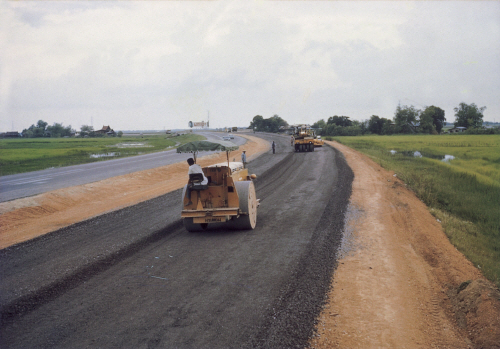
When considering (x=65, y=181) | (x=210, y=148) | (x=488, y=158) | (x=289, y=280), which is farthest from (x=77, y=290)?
(x=488, y=158)

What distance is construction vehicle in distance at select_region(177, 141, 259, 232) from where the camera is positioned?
9977 mm

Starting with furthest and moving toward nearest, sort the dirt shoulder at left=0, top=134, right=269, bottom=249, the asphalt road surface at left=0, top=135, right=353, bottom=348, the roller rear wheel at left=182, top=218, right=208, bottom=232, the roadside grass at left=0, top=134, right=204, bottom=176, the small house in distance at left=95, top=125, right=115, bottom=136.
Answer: the small house in distance at left=95, top=125, right=115, bottom=136 < the roadside grass at left=0, top=134, right=204, bottom=176 < the dirt shoulder at left=0, top=134, right=269, bottom=249 < the roller rear wheel at left=182, top=218, right=208, bottom=232 < the asphalt road surface at left=0, top=135, right=353, bottom=348

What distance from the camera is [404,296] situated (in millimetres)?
6488

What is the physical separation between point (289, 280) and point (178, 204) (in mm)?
8840

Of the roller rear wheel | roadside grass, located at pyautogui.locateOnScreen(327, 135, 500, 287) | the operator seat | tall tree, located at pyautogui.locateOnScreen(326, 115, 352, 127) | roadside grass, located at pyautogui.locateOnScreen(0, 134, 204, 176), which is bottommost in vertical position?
roadside grass, located at pyautogui.locateOnScreen(327, 135, 500, 287)

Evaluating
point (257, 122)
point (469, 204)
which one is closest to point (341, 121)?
point (257, 122)

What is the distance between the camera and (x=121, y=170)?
27.6 m

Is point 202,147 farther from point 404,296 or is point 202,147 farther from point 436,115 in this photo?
point 436,115

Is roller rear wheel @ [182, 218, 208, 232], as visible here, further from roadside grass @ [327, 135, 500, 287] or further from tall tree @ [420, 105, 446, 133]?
tall tree @ [420, 105, 446, 133]

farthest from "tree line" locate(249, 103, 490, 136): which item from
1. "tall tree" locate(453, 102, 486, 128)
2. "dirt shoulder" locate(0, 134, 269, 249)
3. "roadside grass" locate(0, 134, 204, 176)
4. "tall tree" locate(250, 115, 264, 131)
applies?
"dirt shoulder" locate(0, 134, 269, 249)

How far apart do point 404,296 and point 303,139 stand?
115 ft

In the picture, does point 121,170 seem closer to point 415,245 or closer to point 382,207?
point 382,207

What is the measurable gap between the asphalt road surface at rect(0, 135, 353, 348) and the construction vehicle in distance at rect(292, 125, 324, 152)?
2882 centimetres

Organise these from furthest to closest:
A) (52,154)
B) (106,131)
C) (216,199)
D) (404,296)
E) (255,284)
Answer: (106,131) < (52,154) < (216,199) < (255,284) < (404,296)
